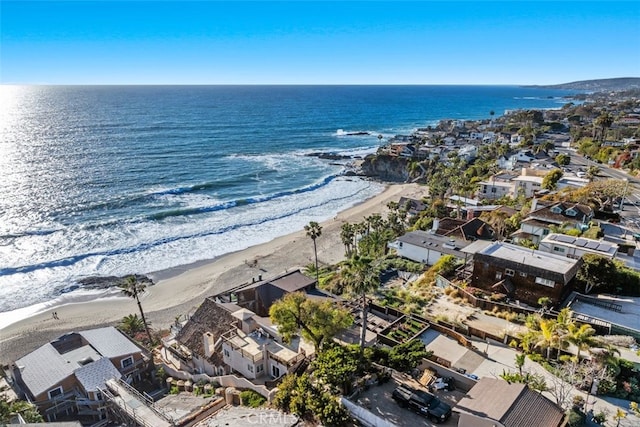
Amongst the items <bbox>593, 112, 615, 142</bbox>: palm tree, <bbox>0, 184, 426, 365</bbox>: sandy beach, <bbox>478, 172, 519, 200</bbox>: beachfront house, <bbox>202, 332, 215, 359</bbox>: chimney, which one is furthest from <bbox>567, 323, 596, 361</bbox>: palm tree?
<bbox>593, 112, 615, 142</bbox>: palm tree

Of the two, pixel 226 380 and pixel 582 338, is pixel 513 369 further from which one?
pixel 226 380

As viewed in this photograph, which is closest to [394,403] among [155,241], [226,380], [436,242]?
[226,380]

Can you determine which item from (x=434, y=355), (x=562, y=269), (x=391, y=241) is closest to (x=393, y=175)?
(x=391, y=241)

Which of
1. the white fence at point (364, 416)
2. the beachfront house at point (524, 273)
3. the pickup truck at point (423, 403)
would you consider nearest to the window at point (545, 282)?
the beachfront house at point (524, 273)

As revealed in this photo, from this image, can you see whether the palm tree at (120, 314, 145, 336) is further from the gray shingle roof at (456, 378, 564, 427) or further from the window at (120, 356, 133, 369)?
the gray shingle roof at (456, 378, 564, 427)

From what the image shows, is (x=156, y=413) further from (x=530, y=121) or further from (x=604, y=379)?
(x=530, y=121)
